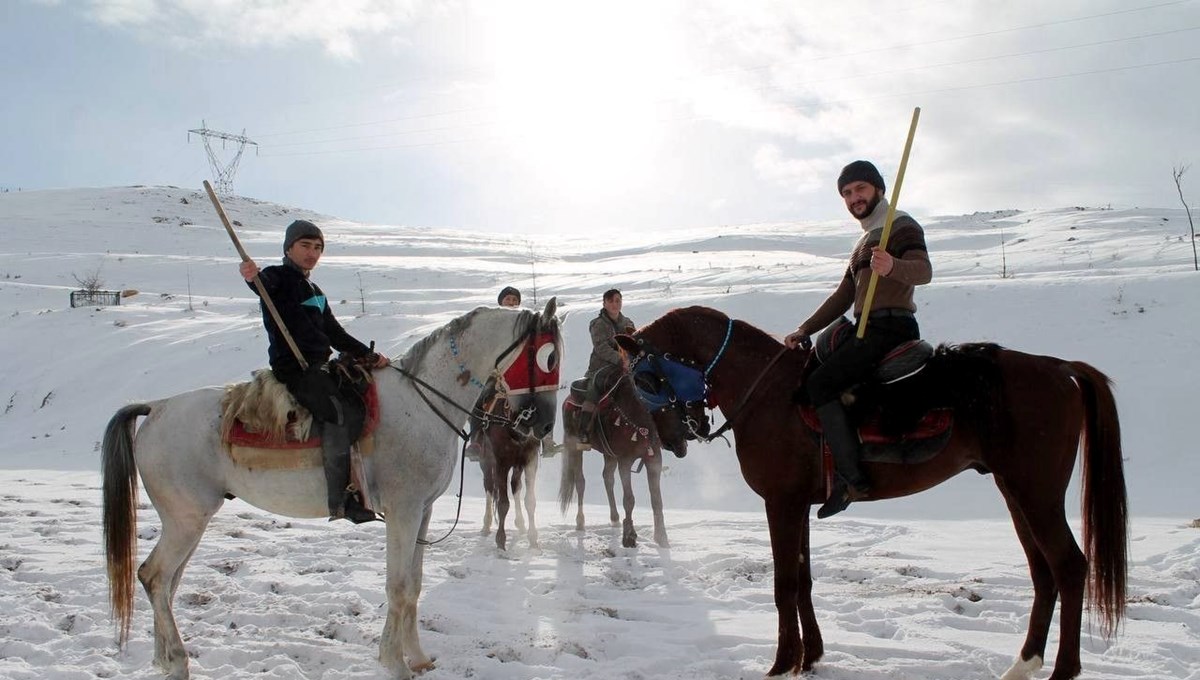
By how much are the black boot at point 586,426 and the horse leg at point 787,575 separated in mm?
4418

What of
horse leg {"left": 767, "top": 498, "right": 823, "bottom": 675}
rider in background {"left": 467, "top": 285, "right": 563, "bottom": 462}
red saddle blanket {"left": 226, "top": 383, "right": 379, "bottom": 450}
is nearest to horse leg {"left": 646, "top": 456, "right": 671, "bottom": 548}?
rider in background {"left": 467, "top": 285, "right": 563, "bottom": 462}

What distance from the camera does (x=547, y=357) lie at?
4781 mm

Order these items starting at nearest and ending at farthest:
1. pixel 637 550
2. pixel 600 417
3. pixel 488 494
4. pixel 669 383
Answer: pixel 669 383
pixel 637 550
pixel 600 417
pixel 488 494

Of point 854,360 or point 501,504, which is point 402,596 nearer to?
point 854,360

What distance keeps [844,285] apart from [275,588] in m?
5.22

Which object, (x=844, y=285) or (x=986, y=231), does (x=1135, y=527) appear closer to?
(x=844, y=285)

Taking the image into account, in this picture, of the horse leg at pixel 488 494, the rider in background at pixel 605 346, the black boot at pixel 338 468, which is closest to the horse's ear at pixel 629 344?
the black boot at pixel 338 468

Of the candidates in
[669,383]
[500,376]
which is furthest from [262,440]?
[669,383]

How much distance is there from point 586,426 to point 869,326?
4.91 meters

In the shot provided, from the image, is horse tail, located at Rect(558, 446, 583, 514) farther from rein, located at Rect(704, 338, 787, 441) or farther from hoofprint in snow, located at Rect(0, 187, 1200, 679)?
rein, located at Rect(704, 338, 787, 441)

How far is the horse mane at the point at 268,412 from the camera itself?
4.66m

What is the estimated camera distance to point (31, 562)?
6.62m

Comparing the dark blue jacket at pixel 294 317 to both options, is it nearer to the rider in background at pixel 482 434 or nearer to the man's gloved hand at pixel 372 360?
Answer: the man's gloved hand at pixel 372 360

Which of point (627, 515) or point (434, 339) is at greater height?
point (434, 339)
